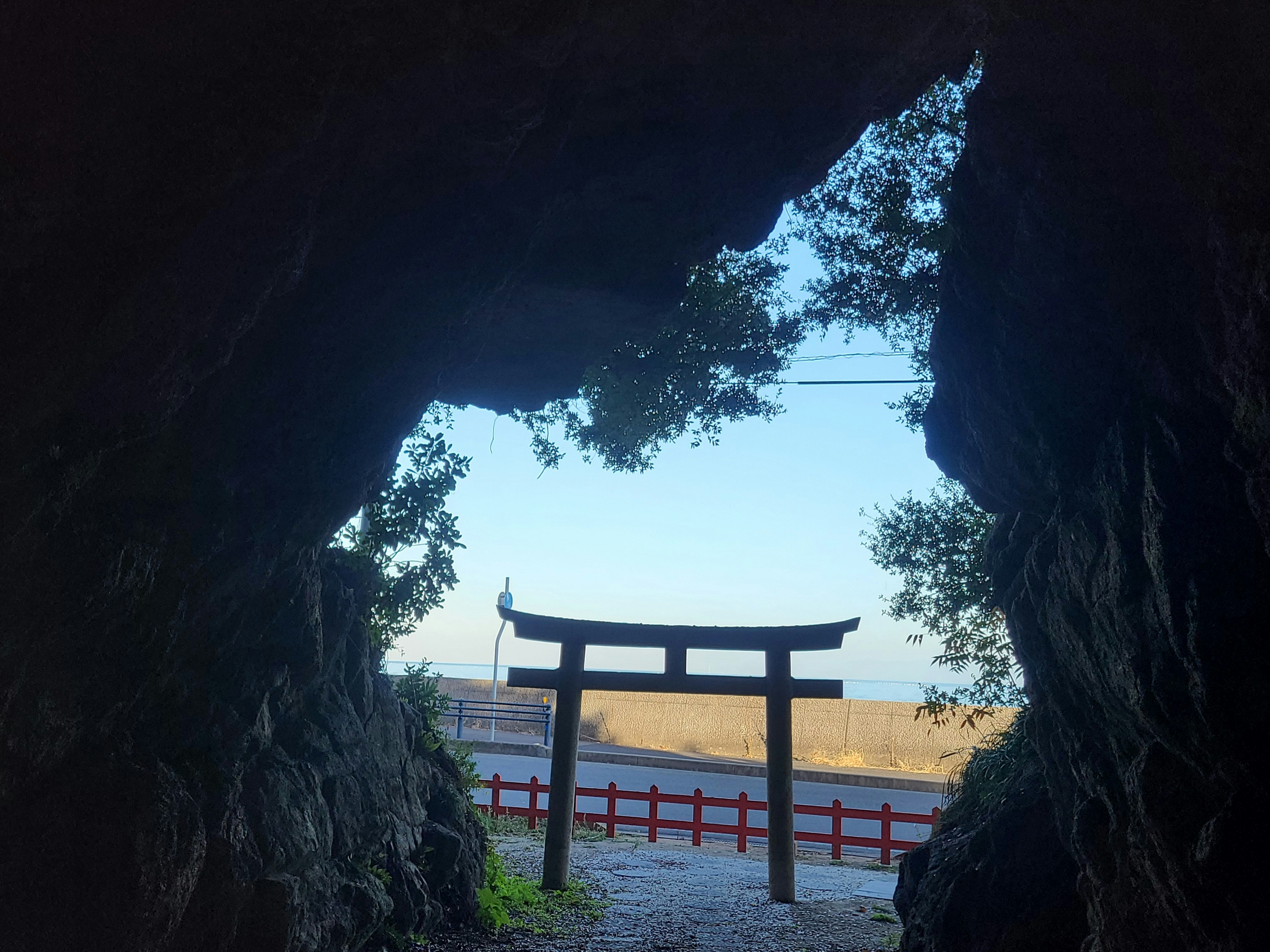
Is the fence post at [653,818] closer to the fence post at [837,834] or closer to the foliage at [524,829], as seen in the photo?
the foliage at [524,829]

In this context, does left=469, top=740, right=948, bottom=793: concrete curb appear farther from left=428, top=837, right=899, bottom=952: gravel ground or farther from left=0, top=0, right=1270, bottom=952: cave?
left=0, top=0, right=1270, bottom=952: cave

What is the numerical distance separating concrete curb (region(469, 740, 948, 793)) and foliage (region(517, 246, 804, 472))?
1470 centimetres

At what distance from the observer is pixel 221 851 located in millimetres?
4906

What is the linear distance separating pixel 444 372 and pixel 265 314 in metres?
2.63

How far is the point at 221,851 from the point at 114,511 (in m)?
2.14

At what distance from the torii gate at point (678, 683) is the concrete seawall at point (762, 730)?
17497 millimetres

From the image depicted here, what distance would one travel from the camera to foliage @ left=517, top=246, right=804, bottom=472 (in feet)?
34.8

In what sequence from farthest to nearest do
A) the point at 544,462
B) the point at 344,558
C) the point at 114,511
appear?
the point at 544,462
the point at 344,558
the point at 114,511

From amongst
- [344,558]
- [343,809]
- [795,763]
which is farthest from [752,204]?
[795,763]

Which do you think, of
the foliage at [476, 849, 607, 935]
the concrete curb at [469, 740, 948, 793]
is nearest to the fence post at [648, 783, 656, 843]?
the foliage at [476, 849, 607, 935]

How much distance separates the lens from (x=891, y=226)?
9594 millimetres

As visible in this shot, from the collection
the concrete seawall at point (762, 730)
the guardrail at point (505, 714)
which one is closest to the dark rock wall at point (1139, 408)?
the guardrail at point (505, 714)

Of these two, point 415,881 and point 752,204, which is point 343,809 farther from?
point 752,204

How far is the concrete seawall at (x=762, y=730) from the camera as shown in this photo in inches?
1183
